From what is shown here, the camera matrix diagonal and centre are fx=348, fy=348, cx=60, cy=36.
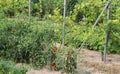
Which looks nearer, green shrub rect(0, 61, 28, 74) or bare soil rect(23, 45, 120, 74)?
green shrub rect(0, 61, 28, 74)

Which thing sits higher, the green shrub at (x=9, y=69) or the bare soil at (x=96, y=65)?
the green shrub at (x=9, y=69)

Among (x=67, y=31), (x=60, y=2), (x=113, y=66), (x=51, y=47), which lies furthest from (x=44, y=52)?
(x=60, y=2)

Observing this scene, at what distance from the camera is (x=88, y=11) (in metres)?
7.77

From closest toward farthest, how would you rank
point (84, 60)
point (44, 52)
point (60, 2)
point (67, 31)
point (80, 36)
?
point (44, 52)
point (84, 60)
point (80, 36)
point (67, 31)
point (60, 2)

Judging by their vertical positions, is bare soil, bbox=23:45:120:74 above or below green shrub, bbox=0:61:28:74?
below

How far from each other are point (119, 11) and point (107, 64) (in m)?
1.14

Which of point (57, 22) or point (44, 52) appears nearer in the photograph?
point (44, 52)

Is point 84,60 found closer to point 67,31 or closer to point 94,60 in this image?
point 94,60

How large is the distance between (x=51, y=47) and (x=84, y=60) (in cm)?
87

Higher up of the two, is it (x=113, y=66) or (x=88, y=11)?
(x=88, y=11)

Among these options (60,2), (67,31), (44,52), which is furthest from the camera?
(60,2)

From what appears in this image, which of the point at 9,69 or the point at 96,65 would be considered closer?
the point at 9,69

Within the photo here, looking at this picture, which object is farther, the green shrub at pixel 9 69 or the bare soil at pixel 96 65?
the bare soil at pixel 96 65

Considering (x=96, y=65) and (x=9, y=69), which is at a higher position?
(x=9, y=69)
